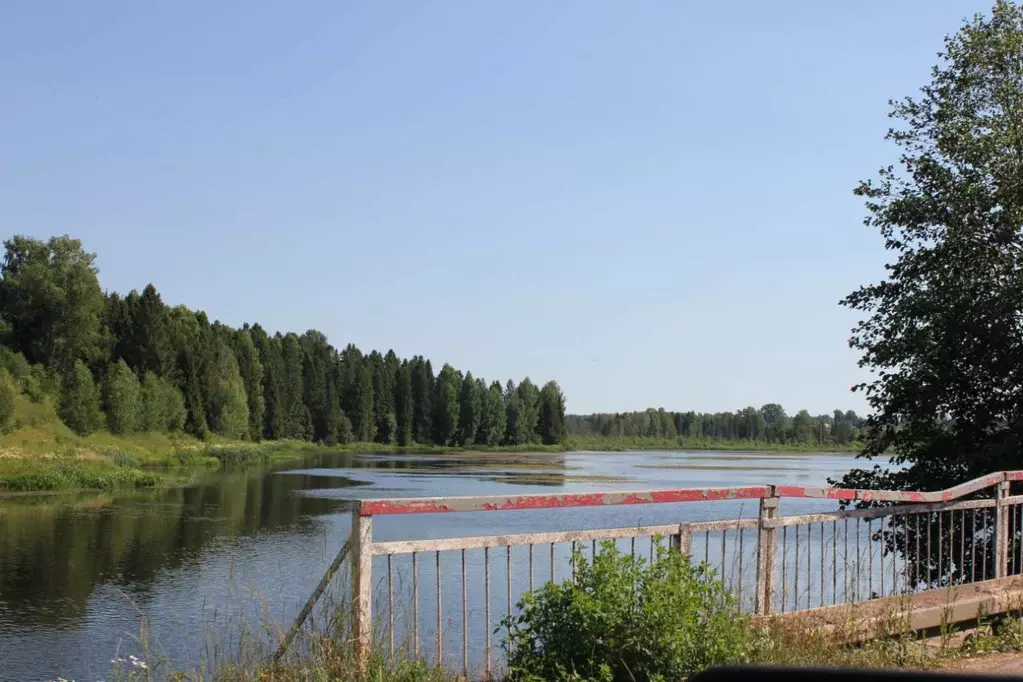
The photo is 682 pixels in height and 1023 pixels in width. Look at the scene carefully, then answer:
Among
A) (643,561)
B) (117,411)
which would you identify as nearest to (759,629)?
(643,561)

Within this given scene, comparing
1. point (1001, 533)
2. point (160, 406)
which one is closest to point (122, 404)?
point (160, 406)

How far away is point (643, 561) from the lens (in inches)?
255

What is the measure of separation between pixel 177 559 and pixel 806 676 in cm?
2651

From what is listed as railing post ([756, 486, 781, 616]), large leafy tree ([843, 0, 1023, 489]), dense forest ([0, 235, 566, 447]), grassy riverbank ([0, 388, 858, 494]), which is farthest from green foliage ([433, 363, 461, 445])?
railing post ([756, 486, 781, 616])

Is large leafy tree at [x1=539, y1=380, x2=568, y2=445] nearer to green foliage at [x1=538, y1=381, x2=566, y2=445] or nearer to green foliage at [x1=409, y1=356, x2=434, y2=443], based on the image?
green foliage at [x1=538, y1=381, x2=566, y2=445]

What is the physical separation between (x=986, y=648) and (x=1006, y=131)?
481 inches

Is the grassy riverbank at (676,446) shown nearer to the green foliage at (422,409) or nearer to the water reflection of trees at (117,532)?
the green foliage at (422,409)

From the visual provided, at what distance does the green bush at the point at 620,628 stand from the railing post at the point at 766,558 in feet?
4.57

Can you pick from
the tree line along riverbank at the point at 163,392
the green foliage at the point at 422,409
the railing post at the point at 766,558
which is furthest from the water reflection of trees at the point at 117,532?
the green foliage at the point at 422,409

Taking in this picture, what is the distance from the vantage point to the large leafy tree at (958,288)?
17.6 meters

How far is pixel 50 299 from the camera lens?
270ft

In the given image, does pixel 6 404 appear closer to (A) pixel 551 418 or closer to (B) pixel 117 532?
(B) pixel 117 532

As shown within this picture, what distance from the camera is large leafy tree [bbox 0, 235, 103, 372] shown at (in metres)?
82.2

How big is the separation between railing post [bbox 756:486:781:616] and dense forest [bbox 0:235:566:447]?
6228cm
